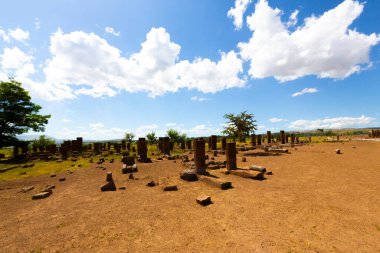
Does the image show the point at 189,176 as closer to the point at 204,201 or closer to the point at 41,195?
the point at 204,201

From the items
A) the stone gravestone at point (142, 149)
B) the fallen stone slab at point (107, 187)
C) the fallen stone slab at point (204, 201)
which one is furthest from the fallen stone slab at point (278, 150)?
the fallen stone slab at point (107, 187)

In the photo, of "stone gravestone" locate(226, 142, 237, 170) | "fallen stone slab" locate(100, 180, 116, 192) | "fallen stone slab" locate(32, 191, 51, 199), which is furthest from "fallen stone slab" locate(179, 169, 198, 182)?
"fallen stone slab" locate(32, 191, 51, 199)

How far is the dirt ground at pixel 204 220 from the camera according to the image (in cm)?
467

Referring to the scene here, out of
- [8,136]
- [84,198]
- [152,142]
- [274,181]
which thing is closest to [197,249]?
[84,198]

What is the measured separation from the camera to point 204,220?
5.89 m

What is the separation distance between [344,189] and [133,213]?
8320 millimetres

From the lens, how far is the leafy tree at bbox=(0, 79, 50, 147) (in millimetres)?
27828

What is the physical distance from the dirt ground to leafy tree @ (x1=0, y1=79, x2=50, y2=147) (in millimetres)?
24898

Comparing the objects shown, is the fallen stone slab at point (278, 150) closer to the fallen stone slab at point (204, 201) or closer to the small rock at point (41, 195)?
the fallen stone slab at point (204, 201)

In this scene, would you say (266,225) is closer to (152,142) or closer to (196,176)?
(196,176)

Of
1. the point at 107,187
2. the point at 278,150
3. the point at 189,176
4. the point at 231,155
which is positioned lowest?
the point at 107,187

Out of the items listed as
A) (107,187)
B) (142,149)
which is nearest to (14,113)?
(142,149)

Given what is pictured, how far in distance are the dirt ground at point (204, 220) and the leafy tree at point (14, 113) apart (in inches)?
980

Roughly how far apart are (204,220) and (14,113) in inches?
1329
